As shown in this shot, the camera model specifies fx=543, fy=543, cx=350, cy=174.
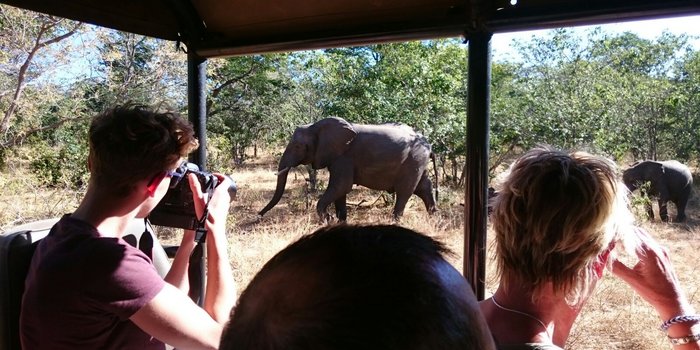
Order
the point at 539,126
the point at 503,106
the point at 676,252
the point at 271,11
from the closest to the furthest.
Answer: the point at 271,11 → the point at 676,252 → the point at 539,126 → the point at 503,106

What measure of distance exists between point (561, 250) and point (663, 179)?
297 inches

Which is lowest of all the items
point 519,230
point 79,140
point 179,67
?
point 519,230

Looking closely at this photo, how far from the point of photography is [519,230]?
1134 mm

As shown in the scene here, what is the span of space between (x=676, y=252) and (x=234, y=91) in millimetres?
8198

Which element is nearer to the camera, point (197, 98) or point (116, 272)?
point (116, 272)

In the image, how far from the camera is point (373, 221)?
52.6 inches

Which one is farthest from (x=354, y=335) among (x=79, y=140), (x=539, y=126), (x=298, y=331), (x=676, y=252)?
(x=79, y=140)

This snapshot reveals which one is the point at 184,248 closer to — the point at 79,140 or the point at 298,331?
the point at 298,331

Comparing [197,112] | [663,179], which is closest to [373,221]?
[197,112]

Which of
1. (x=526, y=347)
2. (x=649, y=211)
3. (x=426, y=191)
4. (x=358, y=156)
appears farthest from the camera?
(x=426, y=191)

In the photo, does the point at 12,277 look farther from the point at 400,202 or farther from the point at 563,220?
the point at 400,202

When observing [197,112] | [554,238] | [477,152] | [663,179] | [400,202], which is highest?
[197,112]

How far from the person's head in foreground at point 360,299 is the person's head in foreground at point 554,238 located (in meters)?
0.64

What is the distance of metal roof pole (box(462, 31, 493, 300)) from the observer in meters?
1.54
